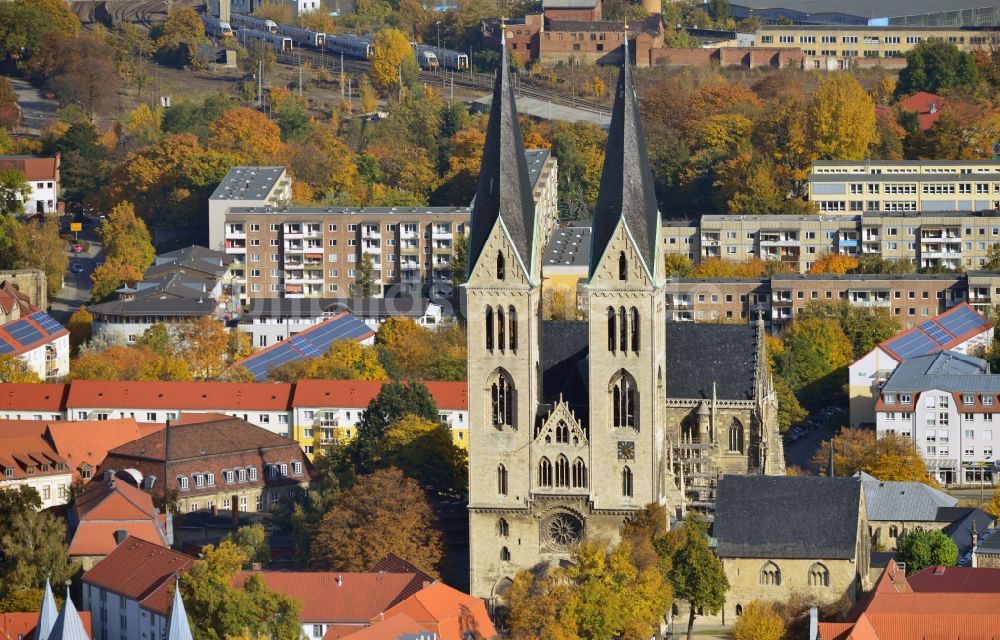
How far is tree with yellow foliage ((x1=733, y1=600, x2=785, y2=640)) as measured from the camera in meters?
117

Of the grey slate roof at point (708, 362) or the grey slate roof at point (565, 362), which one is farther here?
the grey slate roof at point (708, 362)

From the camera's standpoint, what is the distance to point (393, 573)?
118m

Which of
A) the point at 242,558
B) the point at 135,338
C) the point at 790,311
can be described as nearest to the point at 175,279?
the point at 135,338

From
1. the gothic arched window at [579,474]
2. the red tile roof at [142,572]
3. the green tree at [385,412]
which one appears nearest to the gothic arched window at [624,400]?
the gothic arched window at [579,474]

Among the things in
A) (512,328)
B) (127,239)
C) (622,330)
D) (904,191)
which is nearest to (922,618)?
(622,330)

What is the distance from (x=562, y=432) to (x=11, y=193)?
82.6 metres

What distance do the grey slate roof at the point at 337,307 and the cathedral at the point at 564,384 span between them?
172 ft

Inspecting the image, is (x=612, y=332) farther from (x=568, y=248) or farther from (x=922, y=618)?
(x=568, y=248)

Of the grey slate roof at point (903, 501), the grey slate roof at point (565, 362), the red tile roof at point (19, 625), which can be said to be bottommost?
the red tile roof at point (19, 625)

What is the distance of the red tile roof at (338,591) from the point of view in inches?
4550

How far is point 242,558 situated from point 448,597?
8022 mm

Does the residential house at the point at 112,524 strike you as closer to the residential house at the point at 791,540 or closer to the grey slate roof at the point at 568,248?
the residential house at the point at 791,540

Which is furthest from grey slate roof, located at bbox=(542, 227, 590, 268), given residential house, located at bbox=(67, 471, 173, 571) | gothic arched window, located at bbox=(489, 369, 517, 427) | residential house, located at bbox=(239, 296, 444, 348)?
gothic arched window, located at bbox=(489, 369, 517, 427)

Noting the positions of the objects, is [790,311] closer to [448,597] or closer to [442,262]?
[442,262]
